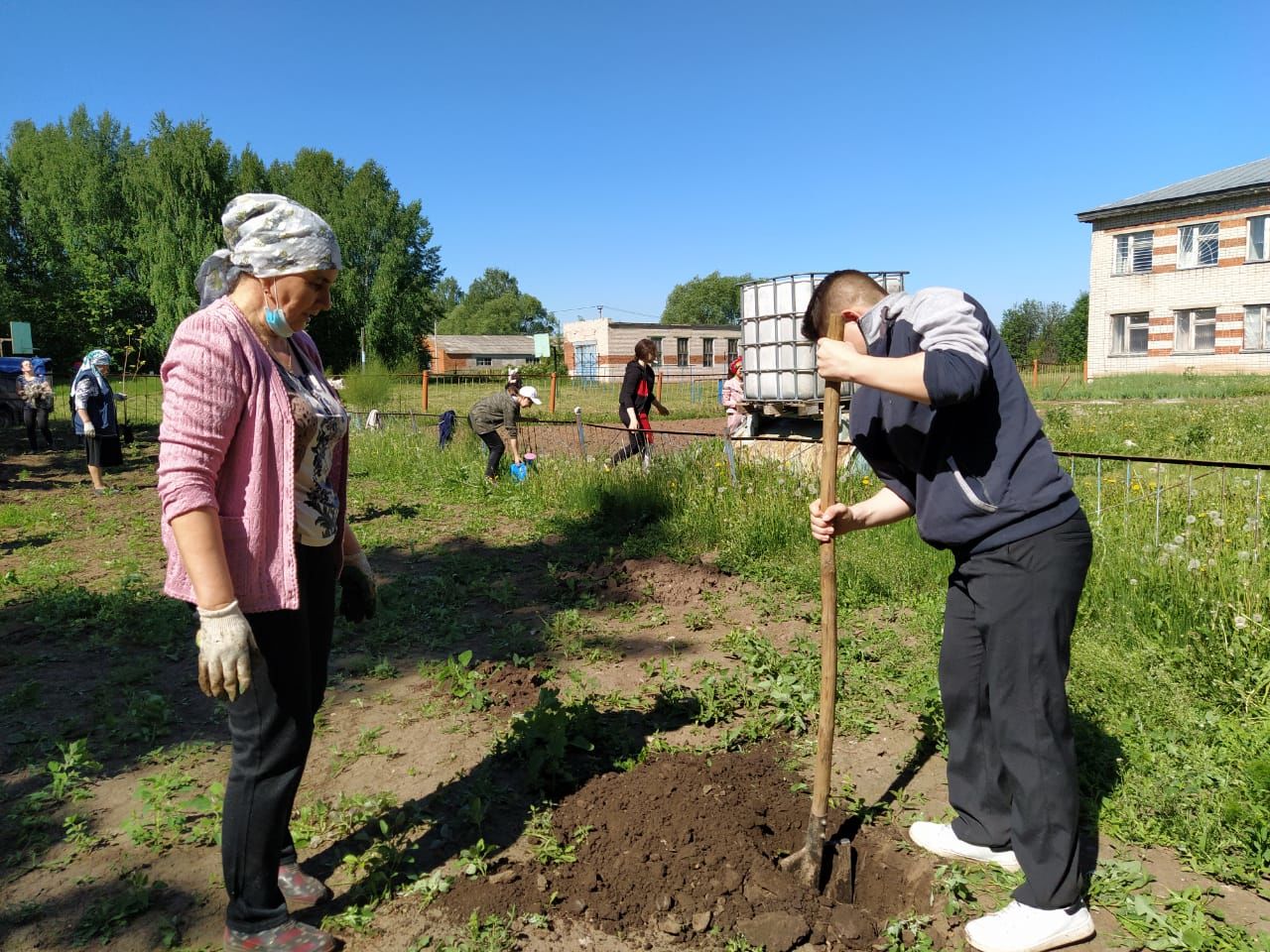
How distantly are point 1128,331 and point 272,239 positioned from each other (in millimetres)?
32932

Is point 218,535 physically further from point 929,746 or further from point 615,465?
point 615,465

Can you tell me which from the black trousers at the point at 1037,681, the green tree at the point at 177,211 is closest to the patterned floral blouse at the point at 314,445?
the black trousers at the point at 1037,681

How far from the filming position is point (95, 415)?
10281 mm

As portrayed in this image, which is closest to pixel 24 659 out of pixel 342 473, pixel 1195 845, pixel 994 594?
pixel 342 473

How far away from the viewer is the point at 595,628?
5.09 m

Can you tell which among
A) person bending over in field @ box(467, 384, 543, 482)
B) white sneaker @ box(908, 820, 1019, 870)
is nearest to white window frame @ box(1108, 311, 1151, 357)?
person bending over in field @ box(467, 384, 543, 482)

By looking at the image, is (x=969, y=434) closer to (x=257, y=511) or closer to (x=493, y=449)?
(x=257, y=511)

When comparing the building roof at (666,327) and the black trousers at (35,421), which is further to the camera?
the building roof at (666,327)

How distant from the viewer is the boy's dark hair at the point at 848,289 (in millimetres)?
2463

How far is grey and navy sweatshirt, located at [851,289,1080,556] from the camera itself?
2.09 m

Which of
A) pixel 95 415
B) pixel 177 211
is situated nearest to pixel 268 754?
pixel 95 415

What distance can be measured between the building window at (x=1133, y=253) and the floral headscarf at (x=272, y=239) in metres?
32.7

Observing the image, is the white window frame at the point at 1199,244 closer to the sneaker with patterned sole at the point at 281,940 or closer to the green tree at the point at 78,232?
the sneaker with patterned sole at the point at 281,940

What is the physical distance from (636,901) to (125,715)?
2.68 meters
